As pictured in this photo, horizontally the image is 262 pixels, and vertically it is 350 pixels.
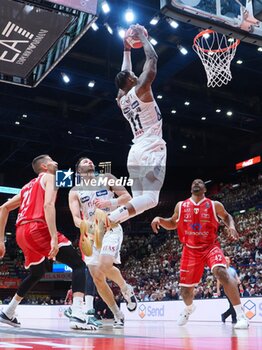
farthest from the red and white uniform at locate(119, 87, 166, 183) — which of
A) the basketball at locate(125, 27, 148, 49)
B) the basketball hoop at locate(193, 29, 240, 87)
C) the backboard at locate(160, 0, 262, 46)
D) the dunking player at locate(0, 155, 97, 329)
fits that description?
the basketball hoop at locate(193, 29, 240, 87)

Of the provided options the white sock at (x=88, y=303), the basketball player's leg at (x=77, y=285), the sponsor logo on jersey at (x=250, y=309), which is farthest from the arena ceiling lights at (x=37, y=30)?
the sponsor logo on jersey at (x=250, y=309)

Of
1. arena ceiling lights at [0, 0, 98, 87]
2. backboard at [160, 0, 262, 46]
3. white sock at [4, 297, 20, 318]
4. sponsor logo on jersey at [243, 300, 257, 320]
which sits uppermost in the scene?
backboard at [160, 0, 262, 46]

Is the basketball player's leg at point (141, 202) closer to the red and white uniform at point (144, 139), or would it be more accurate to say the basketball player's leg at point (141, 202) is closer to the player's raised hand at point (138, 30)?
the red and white uniform at point (144, 139)

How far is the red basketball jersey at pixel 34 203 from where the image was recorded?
211 inches

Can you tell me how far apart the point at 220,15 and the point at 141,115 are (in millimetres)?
3368

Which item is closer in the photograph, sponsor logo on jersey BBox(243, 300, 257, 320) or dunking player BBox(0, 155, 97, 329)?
dunking player BBox(0, 155, 97, 329)

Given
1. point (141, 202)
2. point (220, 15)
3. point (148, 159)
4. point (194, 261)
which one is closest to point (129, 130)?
point (220, 15)

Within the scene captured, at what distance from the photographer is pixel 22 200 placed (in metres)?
5.62

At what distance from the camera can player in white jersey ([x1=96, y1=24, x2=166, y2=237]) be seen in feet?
14.4

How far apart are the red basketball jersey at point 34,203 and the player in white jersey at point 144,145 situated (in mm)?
1152

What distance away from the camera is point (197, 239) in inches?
261

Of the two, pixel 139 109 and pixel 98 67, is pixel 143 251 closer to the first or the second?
pixel 98 67

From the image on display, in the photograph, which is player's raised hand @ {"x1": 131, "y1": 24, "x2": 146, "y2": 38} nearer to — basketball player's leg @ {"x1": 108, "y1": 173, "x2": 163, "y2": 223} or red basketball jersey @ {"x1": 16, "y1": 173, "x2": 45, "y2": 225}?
basketball player's leg @ {"x1": 108, "y1": 173, "x2": 163, "y2": 223}

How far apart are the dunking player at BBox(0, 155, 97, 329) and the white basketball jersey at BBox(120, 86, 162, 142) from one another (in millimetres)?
1139
